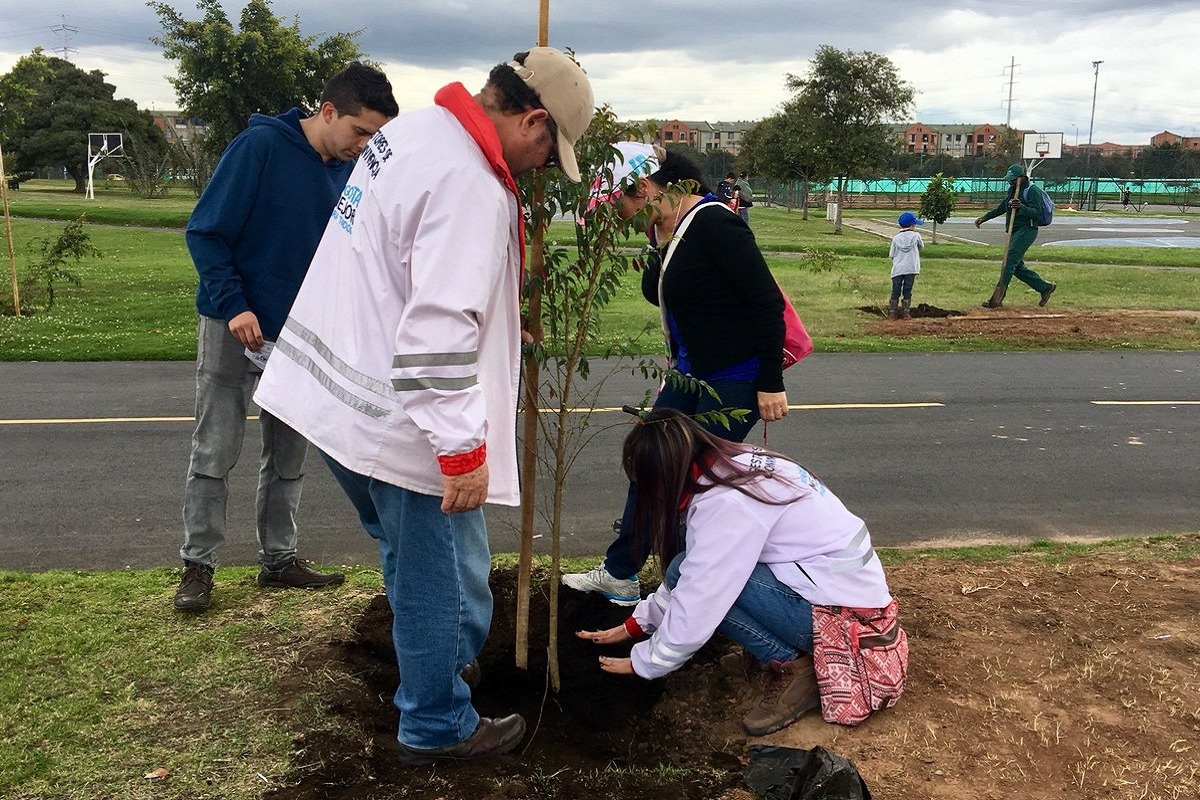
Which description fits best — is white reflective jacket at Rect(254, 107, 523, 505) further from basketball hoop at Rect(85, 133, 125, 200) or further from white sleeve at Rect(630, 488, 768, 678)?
basketball hoop at Rect(85, 133, 125, 200)

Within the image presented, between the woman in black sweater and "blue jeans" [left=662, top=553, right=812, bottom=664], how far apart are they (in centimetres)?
63

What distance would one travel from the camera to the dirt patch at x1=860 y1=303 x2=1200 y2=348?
12.2 metres

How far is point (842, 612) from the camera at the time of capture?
3062mm

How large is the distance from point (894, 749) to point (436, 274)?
2069 mm

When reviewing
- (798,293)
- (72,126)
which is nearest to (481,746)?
(798,293)

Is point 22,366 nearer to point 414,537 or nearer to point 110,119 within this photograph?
point 414,537

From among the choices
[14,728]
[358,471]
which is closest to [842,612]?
[358,471]

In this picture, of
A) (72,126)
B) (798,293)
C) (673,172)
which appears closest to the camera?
(673,172)

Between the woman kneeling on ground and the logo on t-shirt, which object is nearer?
the logo on t-shirt

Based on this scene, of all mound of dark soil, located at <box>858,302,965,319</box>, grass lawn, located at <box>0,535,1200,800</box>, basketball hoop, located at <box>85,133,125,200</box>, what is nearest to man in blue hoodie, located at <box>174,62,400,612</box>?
grass lawn, located at <box>0,535,1200,800</box>

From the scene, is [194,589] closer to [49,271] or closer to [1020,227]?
[49,271]

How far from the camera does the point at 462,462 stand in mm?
2303

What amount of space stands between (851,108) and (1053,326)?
969 inches

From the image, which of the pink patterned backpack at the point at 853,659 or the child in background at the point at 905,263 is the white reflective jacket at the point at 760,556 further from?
the child in background at the point at 905,263
